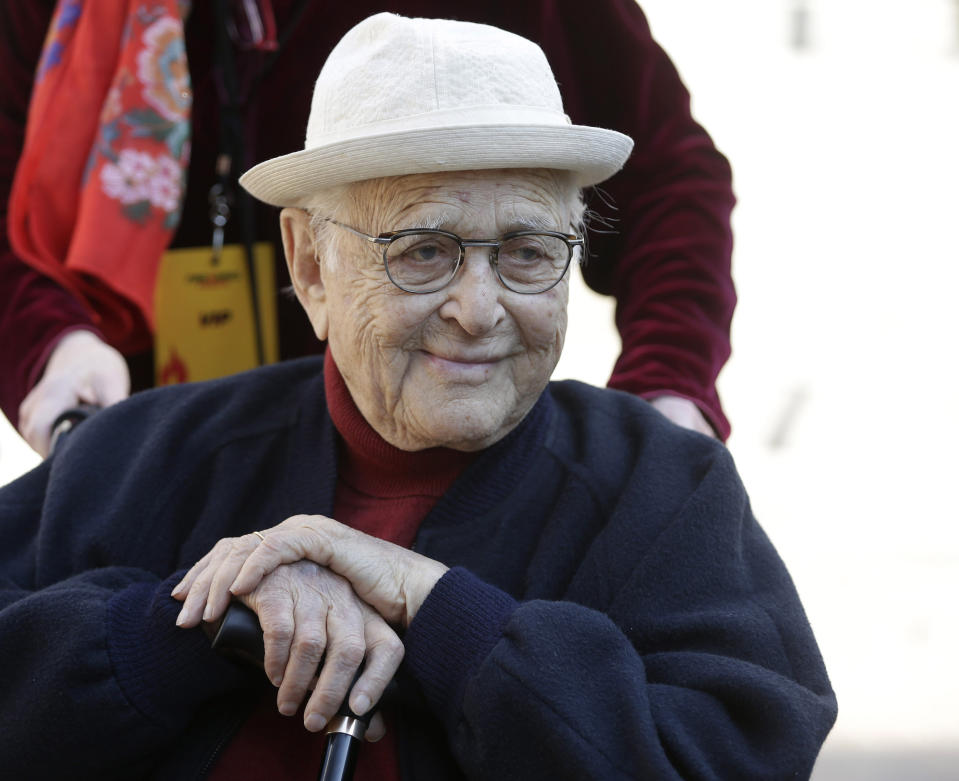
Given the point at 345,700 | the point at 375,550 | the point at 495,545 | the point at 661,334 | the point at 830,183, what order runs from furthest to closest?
the point at 830,183
the point at 661,334
the point at 495,545
the point at 375,550
the point at 345,700

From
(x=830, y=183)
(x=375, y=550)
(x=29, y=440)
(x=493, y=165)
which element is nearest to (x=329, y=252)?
(x=493, y=165)

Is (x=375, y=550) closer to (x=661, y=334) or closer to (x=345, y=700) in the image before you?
(x=345, y=700)

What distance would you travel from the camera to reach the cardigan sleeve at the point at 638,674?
58.1 inches

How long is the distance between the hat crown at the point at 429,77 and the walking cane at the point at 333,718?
70cm

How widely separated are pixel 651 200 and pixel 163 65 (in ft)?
3.21

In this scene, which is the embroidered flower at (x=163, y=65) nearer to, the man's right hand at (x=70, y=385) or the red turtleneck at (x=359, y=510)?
the man's right hand at (x=70, y=385)

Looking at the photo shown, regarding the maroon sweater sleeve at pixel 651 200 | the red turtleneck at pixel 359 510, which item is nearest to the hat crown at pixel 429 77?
the red turtleneck at pixel 359 510

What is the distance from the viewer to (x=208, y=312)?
8.14 feet

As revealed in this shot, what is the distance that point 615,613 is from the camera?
1.68m

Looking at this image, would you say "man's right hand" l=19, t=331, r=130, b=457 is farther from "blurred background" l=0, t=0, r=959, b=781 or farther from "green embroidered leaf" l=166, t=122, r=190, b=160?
"blurred background" l=0, t=0, r=959, b=781

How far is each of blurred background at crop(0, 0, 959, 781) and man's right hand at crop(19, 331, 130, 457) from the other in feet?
7.11

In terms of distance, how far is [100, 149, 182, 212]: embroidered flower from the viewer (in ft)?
7.48

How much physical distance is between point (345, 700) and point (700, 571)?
528 millimetres

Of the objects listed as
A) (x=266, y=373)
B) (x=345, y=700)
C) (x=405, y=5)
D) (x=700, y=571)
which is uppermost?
(x=405, y=5)
